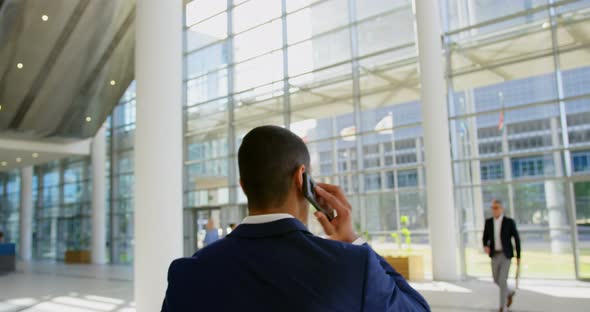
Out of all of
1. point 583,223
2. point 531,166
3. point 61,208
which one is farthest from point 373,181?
point 61,208

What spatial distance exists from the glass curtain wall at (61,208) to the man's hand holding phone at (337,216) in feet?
80.8

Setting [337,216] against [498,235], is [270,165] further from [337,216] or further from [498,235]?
[498,235]

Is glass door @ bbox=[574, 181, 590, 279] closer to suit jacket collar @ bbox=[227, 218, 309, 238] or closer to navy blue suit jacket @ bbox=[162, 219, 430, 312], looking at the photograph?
navy blue suit jacket @ bbox=[162, 219, 430, 312]

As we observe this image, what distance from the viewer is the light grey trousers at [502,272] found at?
729 cm

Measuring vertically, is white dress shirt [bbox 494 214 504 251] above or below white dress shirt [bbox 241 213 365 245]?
below

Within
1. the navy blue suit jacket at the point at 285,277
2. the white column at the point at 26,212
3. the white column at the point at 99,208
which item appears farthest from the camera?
the white column at the point at 26,212

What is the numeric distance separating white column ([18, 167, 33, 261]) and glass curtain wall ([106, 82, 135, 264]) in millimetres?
6302

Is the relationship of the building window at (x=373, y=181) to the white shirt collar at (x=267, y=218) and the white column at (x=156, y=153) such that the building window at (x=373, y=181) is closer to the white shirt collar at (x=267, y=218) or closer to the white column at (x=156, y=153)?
the white column at (x=156, y=153)

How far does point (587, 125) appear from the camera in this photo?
1113 centimetres

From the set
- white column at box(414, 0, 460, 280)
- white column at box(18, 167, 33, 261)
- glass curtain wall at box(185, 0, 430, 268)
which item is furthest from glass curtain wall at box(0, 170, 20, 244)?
white column at box(414, 0, 460, 280)

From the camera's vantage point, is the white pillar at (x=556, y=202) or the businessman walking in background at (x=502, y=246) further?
the white pillar at (x=556, y=202)

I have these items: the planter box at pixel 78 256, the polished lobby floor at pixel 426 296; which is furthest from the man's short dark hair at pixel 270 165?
the planter box at pixel 78 256

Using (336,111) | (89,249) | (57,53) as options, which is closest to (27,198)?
(89,249)

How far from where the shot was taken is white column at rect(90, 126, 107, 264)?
21.0 meters
